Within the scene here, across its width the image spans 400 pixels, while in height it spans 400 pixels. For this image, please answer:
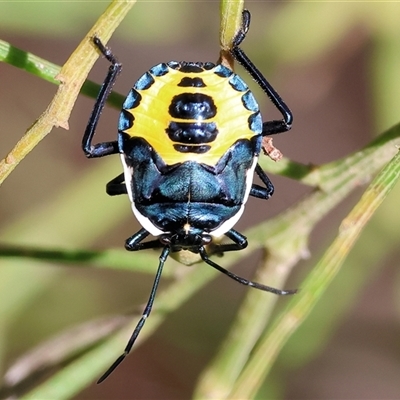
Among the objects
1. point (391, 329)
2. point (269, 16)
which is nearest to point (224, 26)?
point (269, 16)

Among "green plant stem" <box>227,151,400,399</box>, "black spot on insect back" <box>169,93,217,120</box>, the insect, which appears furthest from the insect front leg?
"green plant stem" <box>227,151,400,399</box>

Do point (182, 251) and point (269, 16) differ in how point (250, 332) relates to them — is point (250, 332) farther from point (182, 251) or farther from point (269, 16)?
point (269, 16)

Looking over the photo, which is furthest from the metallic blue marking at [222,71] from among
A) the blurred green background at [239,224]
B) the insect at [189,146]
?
the blurred green background at [239,224]

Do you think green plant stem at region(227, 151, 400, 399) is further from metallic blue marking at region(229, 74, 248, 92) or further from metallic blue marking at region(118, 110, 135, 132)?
metallic blue marking at region(118, 110, 135, 132)

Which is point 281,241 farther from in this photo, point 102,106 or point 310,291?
point 102,106

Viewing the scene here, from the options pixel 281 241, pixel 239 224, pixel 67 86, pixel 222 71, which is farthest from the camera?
pixel 239 224

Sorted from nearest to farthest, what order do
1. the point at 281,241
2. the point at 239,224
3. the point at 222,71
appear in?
the point at 222,71 < the point at 281,241 < the point at 239,224

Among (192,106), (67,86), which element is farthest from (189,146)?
(67,86)

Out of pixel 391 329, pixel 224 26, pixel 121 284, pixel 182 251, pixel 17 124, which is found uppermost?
pixel 224 26
